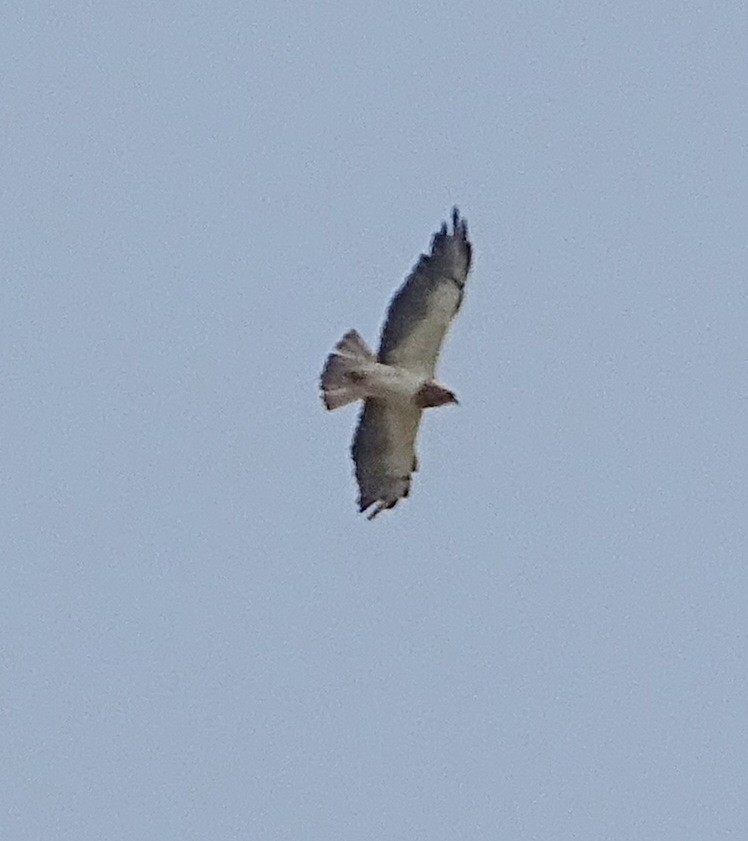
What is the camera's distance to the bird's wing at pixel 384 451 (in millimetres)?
42312

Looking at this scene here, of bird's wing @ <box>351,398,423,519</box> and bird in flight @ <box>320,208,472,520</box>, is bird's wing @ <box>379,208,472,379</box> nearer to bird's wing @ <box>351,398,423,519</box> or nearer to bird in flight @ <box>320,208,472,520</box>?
bird in flight @ <box>320,208,472,520</box>

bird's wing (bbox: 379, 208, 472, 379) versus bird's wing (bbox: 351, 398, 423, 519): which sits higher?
bird's wing (bbox: 379, 208, 472, 379)

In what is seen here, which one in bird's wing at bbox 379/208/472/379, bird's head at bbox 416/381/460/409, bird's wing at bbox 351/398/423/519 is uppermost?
bird's wing at bbox 379/208/472/379

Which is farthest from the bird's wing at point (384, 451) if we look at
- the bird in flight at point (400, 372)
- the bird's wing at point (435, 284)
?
the bird's wing at point (435, 284)

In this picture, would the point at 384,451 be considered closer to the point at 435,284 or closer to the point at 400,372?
the point at 400,372

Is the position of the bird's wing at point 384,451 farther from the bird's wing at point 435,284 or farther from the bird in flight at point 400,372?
the bird's wing at point 435,284

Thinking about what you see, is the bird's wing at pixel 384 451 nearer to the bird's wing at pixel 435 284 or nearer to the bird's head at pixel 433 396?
the bird's head at pixel 433 396

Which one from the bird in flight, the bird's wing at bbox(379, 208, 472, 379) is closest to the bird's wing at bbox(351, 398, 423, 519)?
the bird in flight

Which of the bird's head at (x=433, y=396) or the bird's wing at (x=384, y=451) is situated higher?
the bird's head at (x=433, y=396)

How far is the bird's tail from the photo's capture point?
137 ft

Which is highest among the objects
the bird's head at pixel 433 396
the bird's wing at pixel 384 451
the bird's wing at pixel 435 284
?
the bird's wing at pixel 435 284

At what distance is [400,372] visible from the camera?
42.2 meters

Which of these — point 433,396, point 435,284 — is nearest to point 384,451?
point 433,396

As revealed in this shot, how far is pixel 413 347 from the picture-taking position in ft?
138
